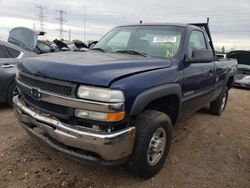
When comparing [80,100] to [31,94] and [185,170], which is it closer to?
[31,94]

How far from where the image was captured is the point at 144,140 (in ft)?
9.89

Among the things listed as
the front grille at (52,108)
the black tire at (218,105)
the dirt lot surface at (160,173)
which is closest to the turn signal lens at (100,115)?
the front grille at (52,108)

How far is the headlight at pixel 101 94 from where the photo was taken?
2664mm

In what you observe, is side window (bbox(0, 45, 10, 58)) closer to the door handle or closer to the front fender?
the front fender

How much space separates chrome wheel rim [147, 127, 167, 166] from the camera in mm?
3309

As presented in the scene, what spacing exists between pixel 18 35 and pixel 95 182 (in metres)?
6.08

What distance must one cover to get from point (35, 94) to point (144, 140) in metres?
1.28

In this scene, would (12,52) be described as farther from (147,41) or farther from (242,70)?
(242,70)

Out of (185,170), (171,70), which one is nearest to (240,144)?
(185,170)

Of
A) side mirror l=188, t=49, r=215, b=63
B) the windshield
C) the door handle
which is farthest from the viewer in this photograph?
the door handle

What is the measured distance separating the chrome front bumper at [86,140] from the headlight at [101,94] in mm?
319

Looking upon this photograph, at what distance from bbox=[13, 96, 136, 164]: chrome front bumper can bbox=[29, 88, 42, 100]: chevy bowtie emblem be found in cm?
19

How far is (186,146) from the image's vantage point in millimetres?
4426

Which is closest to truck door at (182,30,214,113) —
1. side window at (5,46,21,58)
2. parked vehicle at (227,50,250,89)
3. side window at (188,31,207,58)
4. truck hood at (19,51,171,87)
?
side window at (188,31,207,58)
